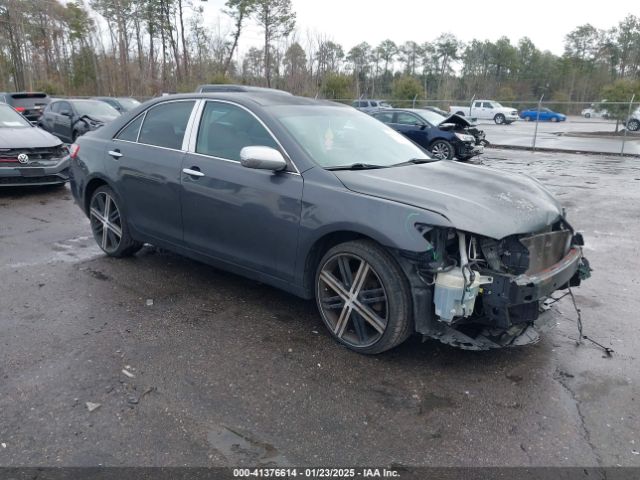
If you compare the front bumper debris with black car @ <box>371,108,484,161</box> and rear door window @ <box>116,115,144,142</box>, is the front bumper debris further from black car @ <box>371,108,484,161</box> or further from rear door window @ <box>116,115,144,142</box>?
black car @ <box>371,108,484,161</box>

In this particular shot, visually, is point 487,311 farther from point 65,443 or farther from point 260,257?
point 65,443

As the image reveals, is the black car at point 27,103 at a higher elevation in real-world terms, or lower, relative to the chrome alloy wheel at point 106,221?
higher

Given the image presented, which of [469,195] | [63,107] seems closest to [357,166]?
[469,195]

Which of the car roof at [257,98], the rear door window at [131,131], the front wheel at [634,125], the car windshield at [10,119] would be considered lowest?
the front wheel at [634,125]

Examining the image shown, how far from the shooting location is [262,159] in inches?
145

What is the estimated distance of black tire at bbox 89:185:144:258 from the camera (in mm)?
5234

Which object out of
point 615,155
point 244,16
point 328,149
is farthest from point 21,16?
point 328,149

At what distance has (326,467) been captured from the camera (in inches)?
98.7

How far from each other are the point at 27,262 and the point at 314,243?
137 inches

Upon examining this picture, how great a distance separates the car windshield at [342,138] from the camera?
156 inches

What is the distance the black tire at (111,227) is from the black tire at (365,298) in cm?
248

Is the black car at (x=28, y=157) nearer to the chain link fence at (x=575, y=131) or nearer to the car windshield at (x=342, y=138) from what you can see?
the car windshield at (x=342, y=138)

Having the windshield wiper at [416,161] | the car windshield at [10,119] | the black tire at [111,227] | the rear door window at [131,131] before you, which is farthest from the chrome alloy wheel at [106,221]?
the car windshield at [10,119]

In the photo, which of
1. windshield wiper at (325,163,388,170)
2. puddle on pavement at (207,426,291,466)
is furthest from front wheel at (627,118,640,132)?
puddle on pavement at (207,426,291,466)
